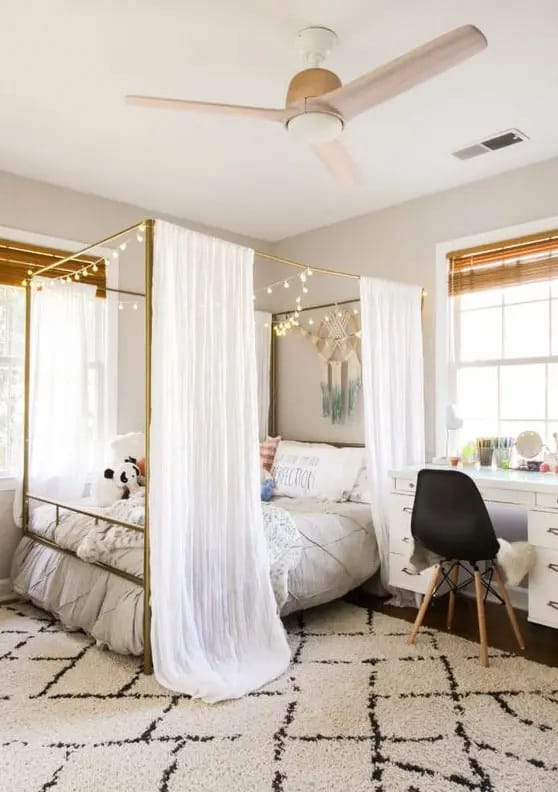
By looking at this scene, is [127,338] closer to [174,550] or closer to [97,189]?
[97,189]

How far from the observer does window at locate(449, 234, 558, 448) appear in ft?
12.2

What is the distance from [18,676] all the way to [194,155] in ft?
9.21

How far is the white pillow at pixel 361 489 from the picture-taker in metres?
3.94

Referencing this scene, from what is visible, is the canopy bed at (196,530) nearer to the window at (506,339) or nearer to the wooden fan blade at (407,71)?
the wooden fan blade at (407,71)

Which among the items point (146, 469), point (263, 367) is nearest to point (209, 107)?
point (146, 469)

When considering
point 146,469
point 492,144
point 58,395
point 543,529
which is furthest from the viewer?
point 58,395

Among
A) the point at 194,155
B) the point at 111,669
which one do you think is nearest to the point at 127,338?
the point at 194,155

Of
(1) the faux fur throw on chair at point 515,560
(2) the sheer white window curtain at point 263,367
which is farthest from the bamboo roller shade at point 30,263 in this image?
(1) the faux fur throw on chair at point 515,560

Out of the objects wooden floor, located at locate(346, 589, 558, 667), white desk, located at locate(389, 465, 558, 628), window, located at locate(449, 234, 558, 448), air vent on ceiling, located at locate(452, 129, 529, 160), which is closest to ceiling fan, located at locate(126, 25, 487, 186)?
air vent on ceiling, located at locate(452, 129, 529, 160)

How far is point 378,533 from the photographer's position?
3664 millimetres

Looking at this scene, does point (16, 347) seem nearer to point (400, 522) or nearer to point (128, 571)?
point (128, 571)

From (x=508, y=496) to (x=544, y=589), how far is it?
46 cm

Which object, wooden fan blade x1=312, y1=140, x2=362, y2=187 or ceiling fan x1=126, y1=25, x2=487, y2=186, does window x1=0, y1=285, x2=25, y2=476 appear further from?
wooden fan blade x1=312, y1=140, x2=362, y2=187

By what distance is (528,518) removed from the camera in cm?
300
